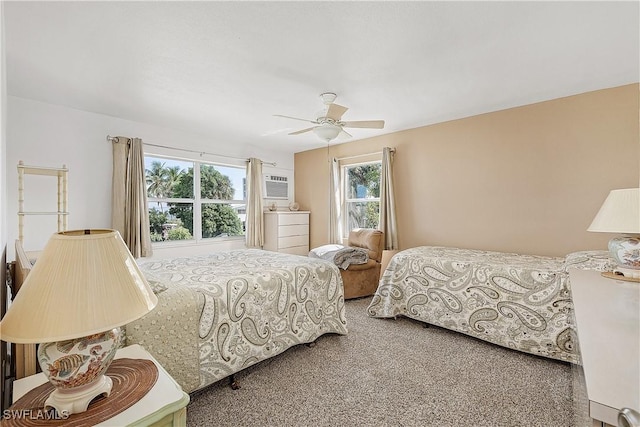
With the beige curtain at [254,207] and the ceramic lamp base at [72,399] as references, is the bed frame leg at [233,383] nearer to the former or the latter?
the ceramic lamp base at [72,399]

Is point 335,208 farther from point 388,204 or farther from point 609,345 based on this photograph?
point 609,345

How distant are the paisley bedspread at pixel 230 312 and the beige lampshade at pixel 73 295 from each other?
0.82m

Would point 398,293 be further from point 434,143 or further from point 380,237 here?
point 434,143

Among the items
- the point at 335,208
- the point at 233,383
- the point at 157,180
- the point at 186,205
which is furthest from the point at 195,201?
the point at 233,383

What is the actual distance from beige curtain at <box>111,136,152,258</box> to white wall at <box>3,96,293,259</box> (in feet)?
0.43

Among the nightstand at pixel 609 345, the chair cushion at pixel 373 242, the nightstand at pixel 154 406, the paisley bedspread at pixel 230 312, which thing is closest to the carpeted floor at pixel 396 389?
the paisley bedspread at pixel 230 312

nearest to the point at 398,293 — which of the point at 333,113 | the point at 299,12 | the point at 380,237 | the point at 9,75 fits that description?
the point at 380,237

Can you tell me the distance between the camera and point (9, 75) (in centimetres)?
245

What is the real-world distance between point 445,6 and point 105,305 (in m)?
2.14

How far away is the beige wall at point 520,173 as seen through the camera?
9.09 feet

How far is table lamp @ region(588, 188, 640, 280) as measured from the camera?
154 centimetres

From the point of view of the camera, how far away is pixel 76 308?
2.57ft

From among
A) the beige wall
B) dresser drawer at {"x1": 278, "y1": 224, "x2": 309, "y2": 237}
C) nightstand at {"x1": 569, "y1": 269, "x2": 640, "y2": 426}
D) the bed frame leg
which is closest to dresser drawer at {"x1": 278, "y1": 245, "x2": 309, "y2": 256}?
dresser drawer at {"x1": 278, "y1": 224, "x2": 309, "y2": 237}

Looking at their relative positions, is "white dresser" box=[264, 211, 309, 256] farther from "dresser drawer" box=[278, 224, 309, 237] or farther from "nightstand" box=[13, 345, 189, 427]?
"nightstand" box=[13, 345, 189, 427]
